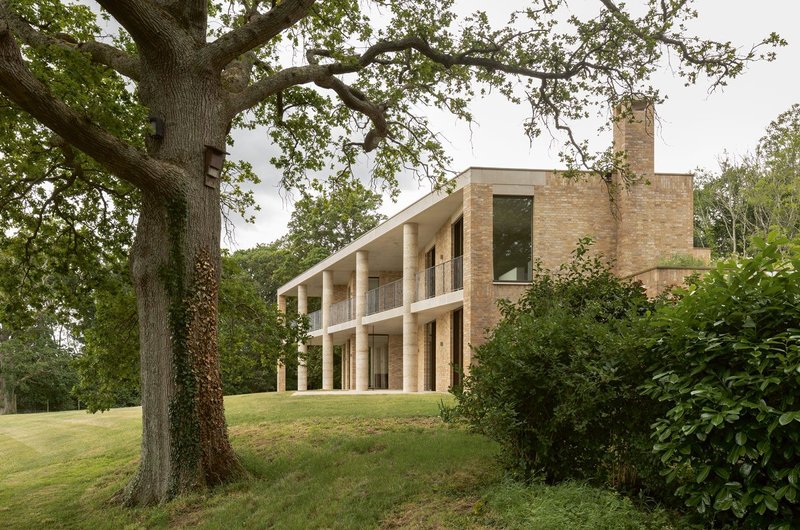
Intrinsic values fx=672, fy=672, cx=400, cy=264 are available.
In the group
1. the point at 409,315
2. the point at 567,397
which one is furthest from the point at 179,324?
the point at 409,315

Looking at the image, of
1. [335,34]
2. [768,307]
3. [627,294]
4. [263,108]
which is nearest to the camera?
[768,307]

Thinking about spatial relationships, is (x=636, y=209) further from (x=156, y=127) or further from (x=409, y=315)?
(x=156, y=127)

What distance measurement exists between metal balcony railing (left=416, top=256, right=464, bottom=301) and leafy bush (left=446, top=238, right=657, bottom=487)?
45.4ft

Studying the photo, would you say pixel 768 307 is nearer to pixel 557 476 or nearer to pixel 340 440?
pixel 557 476

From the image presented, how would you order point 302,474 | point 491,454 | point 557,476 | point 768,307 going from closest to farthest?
point 768,307 < point 557,476 < point 491,454 < point 302,474

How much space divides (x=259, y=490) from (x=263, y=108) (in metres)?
8.07

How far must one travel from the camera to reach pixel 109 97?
9.37 metres

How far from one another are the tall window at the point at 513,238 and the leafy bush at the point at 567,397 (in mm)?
12205

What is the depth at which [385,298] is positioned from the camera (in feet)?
96.9

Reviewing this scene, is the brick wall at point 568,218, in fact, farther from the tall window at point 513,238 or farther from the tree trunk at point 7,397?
the tree trunk at point 7,397

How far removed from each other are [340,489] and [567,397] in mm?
3325

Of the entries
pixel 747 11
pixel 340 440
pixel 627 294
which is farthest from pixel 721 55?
pixel 340 440

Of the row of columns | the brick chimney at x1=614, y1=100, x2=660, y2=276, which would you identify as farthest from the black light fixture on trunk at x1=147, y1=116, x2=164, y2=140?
the brick chimney at x1=614, y1=100, x2=660, y2=276

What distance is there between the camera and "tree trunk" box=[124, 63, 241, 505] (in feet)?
29.5
